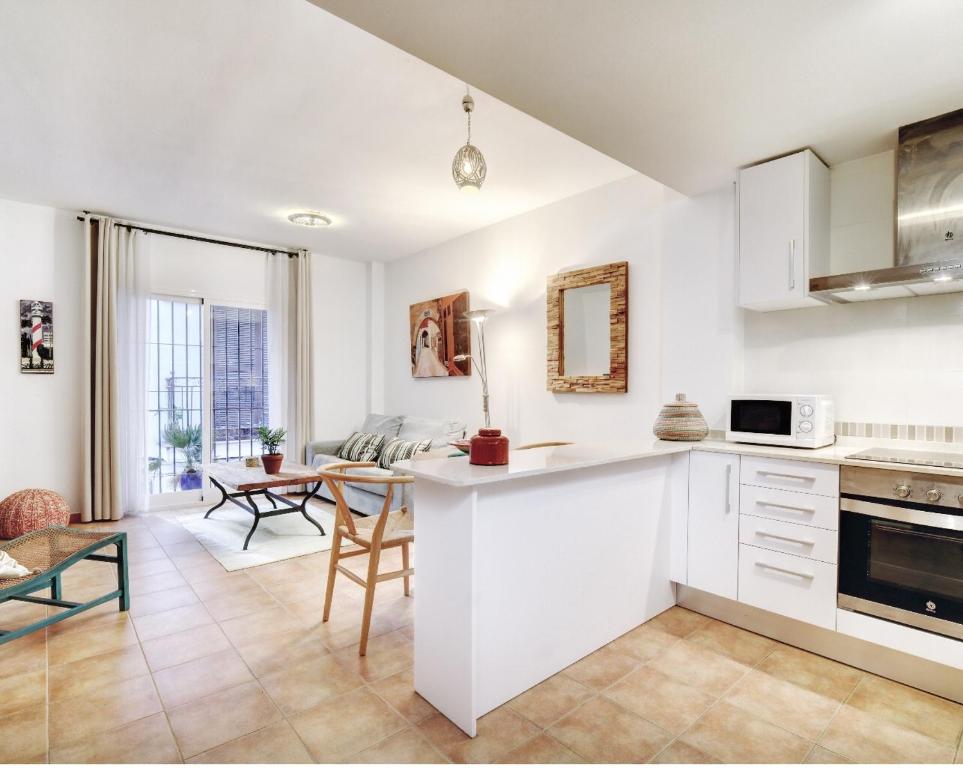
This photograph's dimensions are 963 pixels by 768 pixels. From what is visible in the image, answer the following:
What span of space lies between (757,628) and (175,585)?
324cm

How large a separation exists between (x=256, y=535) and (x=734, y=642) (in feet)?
11.3

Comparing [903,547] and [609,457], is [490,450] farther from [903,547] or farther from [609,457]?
[903,547]

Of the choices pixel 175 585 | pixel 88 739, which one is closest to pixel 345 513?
pixel 88 739

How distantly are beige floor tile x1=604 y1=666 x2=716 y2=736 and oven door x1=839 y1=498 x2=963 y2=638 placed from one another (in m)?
0.76

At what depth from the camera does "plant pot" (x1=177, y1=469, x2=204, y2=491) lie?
5094 mm

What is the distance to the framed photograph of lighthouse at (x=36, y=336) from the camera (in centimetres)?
425

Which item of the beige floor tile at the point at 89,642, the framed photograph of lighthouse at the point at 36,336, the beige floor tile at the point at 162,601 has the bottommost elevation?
the beige floor tile at the point at 162,601

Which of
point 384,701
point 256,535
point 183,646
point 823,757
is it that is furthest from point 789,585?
point 256,535

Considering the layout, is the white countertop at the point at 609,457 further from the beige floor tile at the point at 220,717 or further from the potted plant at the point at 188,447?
the potted plant at the point at 188,447

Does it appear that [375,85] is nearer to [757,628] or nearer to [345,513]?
[345,513]

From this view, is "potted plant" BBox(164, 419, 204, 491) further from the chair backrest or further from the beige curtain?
the chair backrest

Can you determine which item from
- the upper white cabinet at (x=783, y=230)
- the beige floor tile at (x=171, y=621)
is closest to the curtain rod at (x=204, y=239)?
the beige floor tile at (x=171, y=621)

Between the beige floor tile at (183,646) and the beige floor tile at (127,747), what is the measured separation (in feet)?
1.40

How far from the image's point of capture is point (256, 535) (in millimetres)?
4078
